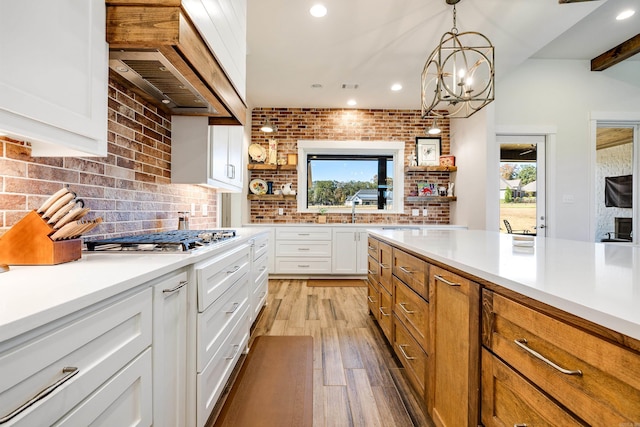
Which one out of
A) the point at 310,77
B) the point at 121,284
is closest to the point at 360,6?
the point at 310,77

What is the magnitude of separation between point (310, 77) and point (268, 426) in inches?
146

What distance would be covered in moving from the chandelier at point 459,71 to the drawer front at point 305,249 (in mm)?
2428

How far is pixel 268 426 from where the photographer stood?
1.44 m

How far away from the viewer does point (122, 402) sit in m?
0.79

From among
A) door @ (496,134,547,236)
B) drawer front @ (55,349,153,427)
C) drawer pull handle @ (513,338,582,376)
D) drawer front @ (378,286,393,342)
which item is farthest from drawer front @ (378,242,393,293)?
door @ (496,134,547,236)

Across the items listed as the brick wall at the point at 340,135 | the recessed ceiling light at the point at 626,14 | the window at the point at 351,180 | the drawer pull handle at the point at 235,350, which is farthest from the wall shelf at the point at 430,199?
the drawer pull handle at the point at 235,350

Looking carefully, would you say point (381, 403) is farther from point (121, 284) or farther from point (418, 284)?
point (121, 284)

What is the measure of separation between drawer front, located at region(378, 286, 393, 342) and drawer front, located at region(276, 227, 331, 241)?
6.86ft

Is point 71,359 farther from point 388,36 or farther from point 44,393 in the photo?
point 388,36

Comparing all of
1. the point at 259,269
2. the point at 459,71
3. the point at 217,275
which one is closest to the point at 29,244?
the point at 217,275

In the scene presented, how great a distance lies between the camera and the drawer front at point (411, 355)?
1468mm

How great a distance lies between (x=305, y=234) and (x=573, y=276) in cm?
378

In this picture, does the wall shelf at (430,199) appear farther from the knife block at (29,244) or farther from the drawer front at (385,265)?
the knife block at (29,244)

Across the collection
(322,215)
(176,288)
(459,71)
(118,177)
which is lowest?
(176,288)
